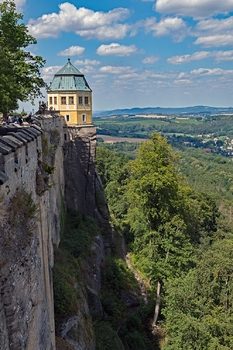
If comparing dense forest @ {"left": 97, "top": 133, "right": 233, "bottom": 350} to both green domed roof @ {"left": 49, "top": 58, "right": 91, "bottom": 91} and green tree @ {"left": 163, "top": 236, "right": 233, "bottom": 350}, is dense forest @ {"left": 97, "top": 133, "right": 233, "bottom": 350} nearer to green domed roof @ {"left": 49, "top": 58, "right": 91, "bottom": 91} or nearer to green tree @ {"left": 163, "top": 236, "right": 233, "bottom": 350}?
green tree @ {"left": 163, "top": 236, "right": 233, "bottom": 350}

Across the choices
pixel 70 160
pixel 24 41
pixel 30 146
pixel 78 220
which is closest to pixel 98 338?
pixel 78 220

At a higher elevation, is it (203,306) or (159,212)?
(159,212)

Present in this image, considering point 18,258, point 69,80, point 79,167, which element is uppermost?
point 69,80

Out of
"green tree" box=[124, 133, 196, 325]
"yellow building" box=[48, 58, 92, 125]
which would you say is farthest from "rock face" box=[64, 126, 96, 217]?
"green tree" box=[124, 133, 196, 325]

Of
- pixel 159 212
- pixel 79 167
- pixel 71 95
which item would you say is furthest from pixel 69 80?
pixel 159 212

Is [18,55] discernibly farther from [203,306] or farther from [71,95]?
[203,306]

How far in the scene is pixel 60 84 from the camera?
30.5m

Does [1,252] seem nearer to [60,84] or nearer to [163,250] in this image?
[163,250]

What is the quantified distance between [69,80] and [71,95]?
1.44 metres

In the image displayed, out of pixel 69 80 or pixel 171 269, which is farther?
pixel 69 80

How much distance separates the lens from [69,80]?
100.0 ft

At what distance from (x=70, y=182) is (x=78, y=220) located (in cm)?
394

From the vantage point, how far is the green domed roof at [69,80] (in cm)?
3028

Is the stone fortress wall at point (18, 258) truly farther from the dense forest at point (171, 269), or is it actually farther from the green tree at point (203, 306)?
the dense forest at point (171, 269)
